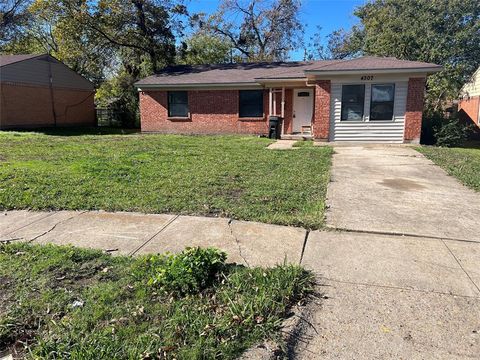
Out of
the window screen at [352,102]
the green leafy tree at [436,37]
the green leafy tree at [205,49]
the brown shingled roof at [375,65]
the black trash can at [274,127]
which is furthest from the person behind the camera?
the green leafy tree at [205,49]

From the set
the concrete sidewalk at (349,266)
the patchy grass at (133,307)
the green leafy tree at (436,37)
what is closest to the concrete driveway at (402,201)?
the concrete sidewalk at (349,266)

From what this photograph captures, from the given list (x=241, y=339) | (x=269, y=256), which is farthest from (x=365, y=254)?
(x=241, y=339)

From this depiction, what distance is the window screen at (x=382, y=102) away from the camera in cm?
1409

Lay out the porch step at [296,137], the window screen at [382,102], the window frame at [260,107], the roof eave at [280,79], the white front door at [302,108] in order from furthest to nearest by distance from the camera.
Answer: the window frame at [260,107]
the white front door at [302,108]
the porch step at [296,137]
the roof eave at [280,79]
the window screen at [382,102]

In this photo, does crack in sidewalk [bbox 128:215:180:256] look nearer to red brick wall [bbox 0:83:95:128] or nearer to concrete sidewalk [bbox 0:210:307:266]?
concrete sidewalk [bbox 0:210:307:266]

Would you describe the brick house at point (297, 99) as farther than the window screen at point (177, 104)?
No

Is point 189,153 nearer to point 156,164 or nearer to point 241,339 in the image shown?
point 156,164

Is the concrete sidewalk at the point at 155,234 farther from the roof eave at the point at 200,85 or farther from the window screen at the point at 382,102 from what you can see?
the roof eave at the point at 200,85

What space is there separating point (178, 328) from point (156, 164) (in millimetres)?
6910

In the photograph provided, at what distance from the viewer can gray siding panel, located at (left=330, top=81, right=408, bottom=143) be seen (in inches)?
557

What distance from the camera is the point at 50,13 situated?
75.9ft

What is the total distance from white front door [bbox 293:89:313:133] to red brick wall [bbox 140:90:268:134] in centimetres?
146

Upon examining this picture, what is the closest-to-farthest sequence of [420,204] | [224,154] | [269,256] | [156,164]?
[269,256] < [420,204] < [156,164] < [224,154]

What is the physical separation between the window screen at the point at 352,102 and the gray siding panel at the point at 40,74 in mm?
17989
